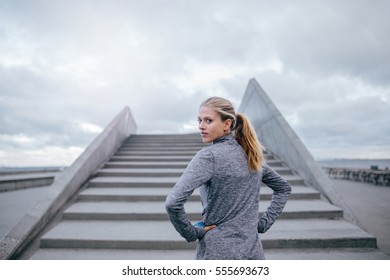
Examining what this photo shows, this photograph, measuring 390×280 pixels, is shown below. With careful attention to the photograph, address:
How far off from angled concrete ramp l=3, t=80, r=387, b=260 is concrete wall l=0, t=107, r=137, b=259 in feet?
0.35

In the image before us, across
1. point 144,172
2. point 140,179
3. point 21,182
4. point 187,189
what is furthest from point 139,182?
point 21,182

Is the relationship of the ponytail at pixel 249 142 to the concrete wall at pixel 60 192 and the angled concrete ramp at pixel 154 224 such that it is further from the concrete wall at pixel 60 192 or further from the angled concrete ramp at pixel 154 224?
the concrete wall at pixel 60 192

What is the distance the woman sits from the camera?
1.30m

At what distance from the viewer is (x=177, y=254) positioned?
3.13 meters

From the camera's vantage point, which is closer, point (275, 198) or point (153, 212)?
point (275, 198)

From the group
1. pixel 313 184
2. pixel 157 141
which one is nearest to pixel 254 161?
pixel 313 184

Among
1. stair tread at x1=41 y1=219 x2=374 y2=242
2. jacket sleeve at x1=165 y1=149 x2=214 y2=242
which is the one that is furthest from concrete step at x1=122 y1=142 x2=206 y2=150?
jacket sleeve at x1=165 y1=149 x2=214 y2=242

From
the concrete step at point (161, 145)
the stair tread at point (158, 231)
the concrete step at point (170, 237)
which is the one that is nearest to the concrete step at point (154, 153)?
the concrete step at point (161, 145)

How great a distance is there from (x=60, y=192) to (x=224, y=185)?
3570 mm

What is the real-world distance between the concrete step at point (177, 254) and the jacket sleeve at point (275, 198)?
5.70 feet

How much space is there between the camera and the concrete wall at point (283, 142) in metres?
4.44

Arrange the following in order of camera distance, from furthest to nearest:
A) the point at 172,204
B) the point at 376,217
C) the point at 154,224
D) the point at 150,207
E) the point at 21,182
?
1. the point at 21,182
2. the point at 376,217
3. the point at 150,207
4. the point at 154,224
5. the point at 172,204

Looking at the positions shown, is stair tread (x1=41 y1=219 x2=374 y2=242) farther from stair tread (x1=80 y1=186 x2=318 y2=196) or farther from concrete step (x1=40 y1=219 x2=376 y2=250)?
stair tread (x1=80 y1=186 x2=318 y2=196)

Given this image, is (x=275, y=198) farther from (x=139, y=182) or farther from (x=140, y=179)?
(x=140, y=179)
